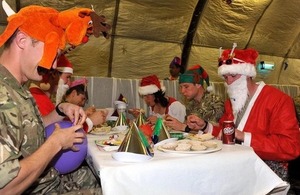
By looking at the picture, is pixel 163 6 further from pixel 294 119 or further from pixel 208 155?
pixel 208 155

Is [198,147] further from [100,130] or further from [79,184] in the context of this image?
[100,130]

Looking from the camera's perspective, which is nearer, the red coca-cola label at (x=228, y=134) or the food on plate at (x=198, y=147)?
the food on plate at (x=198, y=147)

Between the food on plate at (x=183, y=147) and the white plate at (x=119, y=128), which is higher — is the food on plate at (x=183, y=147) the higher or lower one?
the higher one

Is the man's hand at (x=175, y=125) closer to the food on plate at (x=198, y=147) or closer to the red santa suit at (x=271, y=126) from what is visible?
the red santa suit at (x=271, y=126)

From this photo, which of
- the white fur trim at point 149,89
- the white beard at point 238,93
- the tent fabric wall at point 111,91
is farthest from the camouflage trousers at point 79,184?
the tent fabric wall at point 111,91

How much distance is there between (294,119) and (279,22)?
543 cm

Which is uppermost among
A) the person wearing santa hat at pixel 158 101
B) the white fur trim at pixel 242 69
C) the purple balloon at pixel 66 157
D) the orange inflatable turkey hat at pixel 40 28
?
the orange inflatable turkey hat at pixel 40 28

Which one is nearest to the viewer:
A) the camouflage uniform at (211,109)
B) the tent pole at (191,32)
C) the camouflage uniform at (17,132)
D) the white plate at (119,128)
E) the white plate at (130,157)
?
the camouflage uniform at (17,132)

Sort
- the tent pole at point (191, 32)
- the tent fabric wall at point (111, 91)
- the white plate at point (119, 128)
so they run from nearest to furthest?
the white plate at point (119, 128) → the tent fabric wall at point (111, 91) → the tent pole at point (191, 32)

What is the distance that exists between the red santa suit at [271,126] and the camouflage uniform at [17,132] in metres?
1.35

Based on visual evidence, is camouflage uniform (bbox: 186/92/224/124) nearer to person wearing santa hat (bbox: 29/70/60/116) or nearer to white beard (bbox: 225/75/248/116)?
white beard (bbox: 225/75/248/116)

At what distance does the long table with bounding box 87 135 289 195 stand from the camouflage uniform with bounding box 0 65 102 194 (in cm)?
30

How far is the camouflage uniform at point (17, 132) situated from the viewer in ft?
3.59

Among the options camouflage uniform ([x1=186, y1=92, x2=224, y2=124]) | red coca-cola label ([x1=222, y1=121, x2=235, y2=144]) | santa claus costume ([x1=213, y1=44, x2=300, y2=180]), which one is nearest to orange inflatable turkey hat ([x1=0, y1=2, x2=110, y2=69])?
red coca-cola label ([x1=222, y1=121, x2=235, y2=144])
